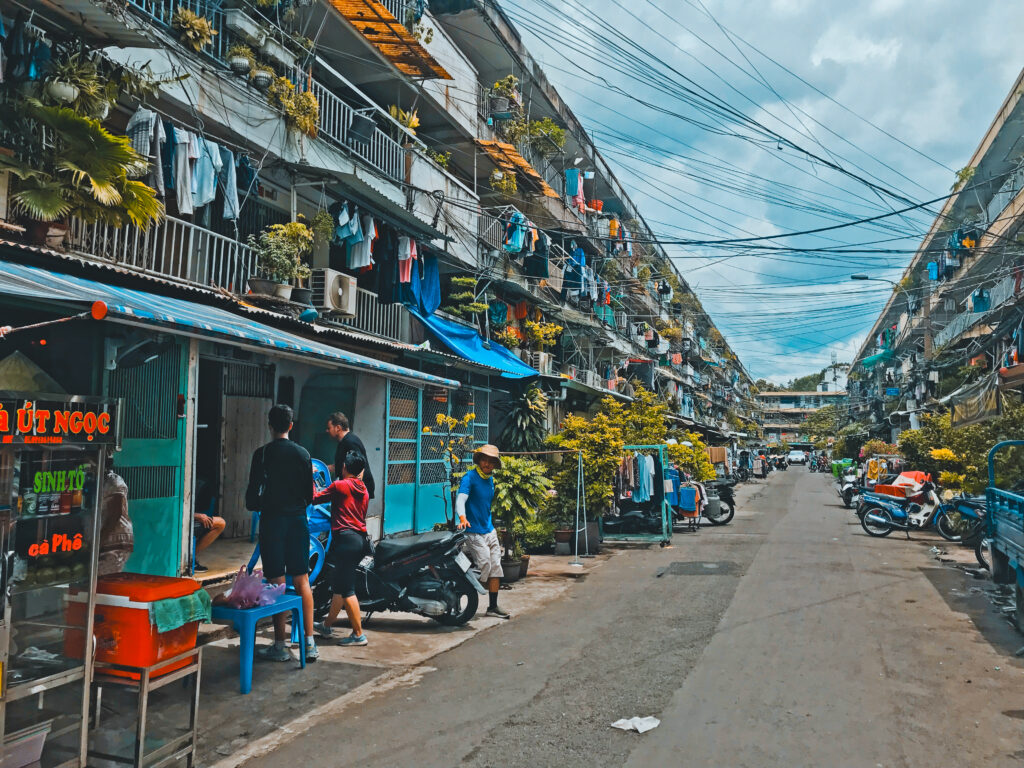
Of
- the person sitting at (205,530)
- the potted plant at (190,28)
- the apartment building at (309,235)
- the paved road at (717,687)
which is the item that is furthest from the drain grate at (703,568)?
the potted plant at (190,28)

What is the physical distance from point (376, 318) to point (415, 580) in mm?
7800

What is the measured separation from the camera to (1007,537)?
8.45 metres

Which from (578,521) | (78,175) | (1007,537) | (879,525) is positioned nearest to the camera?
(78,175)

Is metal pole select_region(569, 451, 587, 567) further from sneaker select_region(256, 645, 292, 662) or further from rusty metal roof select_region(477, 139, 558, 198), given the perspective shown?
rusty metal roof select_region(477, 139, 558, 198)

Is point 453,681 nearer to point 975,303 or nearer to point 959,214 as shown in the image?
point 975,303

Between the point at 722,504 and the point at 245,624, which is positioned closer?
the point at 245,624

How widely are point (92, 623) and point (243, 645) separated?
5.61 ft

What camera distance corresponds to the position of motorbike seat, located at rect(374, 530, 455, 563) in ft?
25.4

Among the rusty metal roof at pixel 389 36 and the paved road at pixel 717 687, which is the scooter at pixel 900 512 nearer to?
the paved road at pixel 717 687

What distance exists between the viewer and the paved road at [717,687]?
14.8ft

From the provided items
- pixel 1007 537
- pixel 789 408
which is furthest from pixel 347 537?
pixel 789 408

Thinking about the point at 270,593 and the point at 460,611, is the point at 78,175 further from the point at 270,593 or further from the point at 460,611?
the point at 460,611

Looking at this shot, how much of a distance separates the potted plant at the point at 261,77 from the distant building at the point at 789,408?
133 m

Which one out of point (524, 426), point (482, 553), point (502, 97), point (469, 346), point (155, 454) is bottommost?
point (482, 553)
